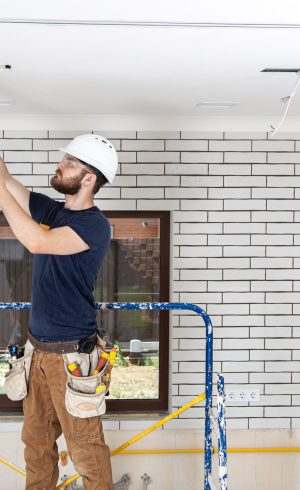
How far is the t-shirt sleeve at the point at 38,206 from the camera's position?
9.16 ft

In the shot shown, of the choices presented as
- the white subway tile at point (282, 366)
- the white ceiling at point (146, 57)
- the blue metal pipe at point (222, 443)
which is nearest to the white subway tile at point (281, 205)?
the white ceiling at point (146, 57)

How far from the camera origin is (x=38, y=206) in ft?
9.27

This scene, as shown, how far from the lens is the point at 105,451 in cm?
273

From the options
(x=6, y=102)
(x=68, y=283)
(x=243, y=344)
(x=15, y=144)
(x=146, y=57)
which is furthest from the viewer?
(x=243, y=344)

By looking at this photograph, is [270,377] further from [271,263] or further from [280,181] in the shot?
[280,181]

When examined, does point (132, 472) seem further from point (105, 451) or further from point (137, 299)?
point (105, 451)

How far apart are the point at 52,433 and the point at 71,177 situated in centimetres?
116

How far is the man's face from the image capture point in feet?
8.77

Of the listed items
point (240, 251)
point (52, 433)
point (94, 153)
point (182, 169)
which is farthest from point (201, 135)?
point (52, 433)

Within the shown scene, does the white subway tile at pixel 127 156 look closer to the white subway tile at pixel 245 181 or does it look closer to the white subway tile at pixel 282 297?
the white subway tile at pixel 245 181

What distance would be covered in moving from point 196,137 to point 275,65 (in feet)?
4.52

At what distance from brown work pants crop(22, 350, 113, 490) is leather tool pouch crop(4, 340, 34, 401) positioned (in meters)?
0.03

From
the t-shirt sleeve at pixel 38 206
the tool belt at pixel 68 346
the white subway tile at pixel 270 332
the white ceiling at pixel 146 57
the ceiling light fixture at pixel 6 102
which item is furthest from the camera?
the white subway tile at pixel 270 332

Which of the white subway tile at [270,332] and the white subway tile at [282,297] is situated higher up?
the white subway tile at [282,297]
